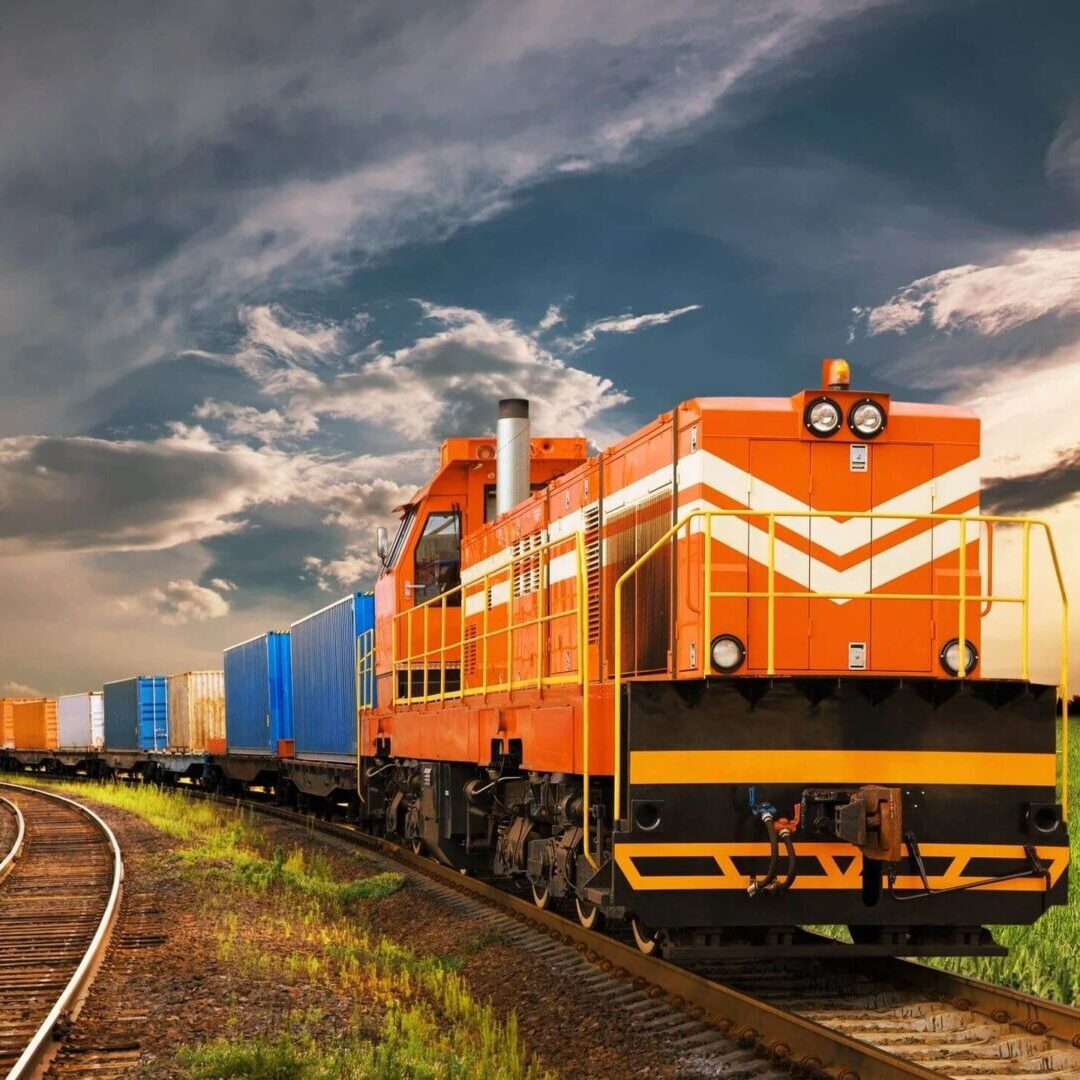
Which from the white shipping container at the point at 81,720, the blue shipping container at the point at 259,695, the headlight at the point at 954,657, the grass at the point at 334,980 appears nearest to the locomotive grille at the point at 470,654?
the grass at the point at 334,980

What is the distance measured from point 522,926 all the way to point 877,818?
4115mm

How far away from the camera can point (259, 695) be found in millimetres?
27000

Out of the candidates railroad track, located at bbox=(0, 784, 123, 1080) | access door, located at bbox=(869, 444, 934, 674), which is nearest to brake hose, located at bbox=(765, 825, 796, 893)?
access door, located at bbox=(869, 444, 934, 674)

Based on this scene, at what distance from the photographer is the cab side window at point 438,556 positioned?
1446cm

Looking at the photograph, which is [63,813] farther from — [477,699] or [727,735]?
[727,735]

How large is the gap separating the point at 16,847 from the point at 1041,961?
1451 centimetres

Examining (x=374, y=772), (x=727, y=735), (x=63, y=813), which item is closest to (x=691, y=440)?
(x=727, y=735)

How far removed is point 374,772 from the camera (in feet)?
53.8

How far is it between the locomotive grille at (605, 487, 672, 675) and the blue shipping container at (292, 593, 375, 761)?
927 centimetres

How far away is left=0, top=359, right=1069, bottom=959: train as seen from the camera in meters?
7.30

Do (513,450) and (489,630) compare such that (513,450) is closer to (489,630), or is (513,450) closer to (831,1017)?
(489,630)

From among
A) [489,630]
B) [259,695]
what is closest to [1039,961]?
[489,630]

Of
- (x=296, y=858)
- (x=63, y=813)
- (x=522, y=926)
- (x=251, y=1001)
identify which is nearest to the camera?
(x=251, y=1001)

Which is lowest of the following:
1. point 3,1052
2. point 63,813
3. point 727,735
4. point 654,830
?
point 63,813
